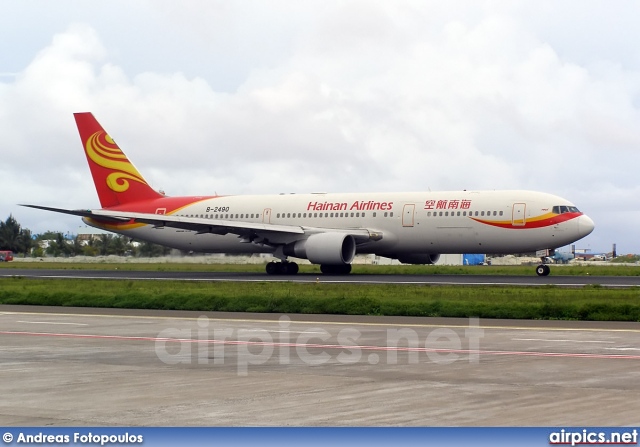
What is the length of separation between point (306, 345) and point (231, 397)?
613 centimetres

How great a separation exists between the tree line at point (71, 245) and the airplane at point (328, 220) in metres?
4.94

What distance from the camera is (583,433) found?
870 cm

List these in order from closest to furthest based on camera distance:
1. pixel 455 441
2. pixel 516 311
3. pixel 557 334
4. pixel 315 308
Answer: pixel 455 441 < pixel 557 334 < pixel 516 311 < pixel 315 308

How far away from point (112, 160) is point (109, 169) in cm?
58

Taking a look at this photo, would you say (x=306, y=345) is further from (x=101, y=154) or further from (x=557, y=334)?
(x=101, y=154)

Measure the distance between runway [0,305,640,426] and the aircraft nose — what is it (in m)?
22.6

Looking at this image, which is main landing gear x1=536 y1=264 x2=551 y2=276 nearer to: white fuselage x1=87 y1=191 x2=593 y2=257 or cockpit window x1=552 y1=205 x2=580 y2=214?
white fuselage x1=87 y1=191 x2=593 y2=257

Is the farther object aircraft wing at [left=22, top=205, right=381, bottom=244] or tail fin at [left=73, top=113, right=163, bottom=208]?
tail fin at [left=73, top=113, right=163, bottom=208]

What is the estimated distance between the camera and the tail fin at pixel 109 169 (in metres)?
56.6

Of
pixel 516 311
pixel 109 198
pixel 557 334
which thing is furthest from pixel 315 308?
pixel 109 198

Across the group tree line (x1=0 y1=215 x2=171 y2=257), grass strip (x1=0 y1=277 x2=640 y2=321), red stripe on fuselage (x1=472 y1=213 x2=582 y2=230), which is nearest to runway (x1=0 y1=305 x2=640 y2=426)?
grass strip (x1=0 y1=277 x2=640 y2=321)

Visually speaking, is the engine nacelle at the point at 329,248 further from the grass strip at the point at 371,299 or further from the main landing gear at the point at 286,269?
the grass strip at the point at 371,299

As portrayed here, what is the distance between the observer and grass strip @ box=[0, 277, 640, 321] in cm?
2431

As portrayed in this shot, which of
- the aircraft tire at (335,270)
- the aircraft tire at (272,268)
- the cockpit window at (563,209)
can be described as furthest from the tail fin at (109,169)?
the cockpit window at (563,209)
